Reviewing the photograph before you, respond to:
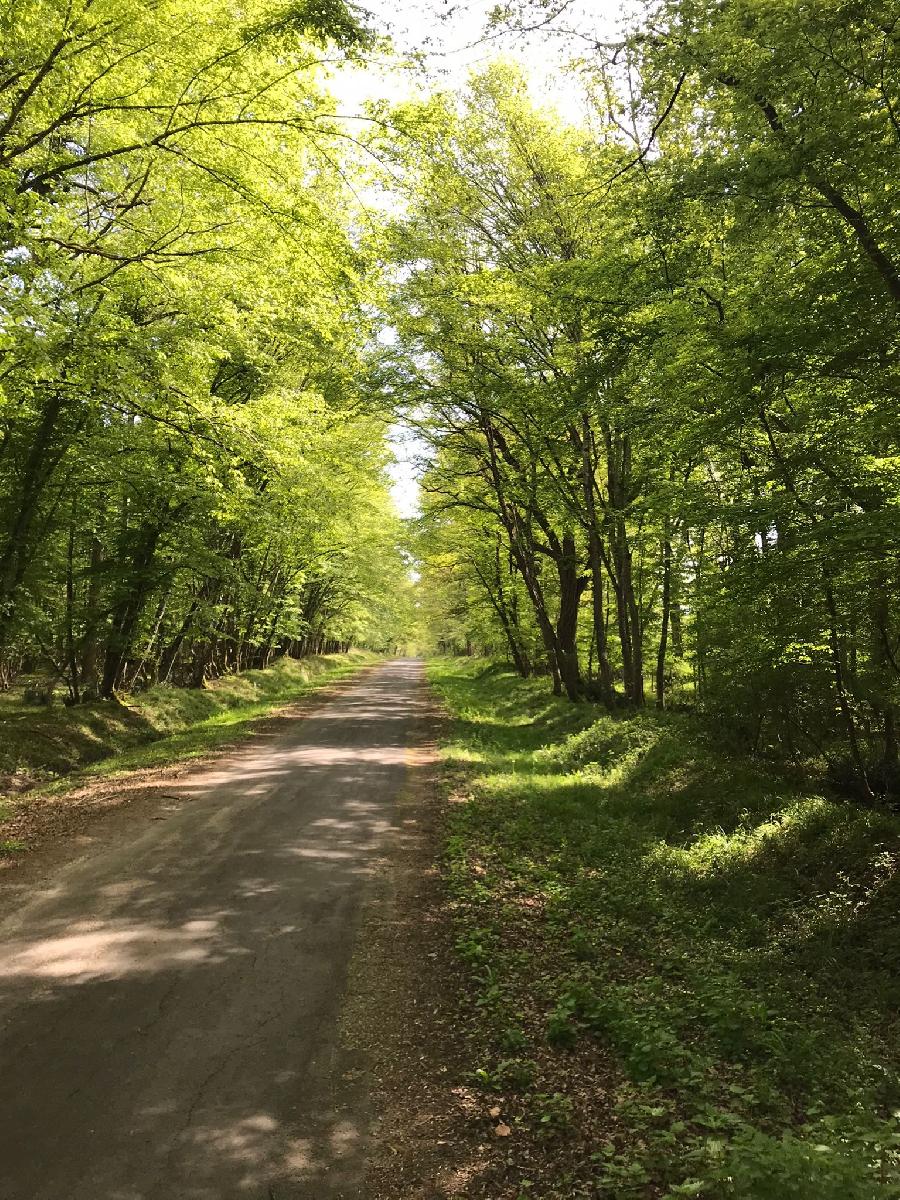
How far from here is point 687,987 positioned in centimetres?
527

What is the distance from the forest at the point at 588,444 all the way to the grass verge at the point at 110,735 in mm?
172

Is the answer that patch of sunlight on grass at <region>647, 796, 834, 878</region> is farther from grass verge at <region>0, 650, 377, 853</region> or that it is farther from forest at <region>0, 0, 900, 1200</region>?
grass verge at <region>0, 650, 377, 853</region>

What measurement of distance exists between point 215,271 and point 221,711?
1471 cm

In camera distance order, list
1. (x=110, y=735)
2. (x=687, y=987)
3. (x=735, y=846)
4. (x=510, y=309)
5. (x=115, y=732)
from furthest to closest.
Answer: (x=115, y=732)
(x=110, y=735)
(x=510, y=309)
(x=735, y=846)
(x=687, y=987)

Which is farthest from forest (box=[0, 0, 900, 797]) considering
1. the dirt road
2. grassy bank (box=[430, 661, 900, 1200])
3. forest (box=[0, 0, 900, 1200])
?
the dirt road

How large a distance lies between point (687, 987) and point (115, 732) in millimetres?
14767

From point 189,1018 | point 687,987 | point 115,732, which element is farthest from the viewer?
point 115,732

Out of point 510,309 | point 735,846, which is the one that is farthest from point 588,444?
point 735,846

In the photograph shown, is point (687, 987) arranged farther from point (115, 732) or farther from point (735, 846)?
point (115, 732)

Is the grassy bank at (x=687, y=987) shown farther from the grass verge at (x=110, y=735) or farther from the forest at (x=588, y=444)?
the grass verge at (x=110, y=735)

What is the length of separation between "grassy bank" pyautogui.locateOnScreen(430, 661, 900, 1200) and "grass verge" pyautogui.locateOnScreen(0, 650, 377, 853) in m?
6.33

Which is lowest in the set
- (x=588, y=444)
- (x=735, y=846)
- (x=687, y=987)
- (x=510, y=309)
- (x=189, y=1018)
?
(x=687, y=987)

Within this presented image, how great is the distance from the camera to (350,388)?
1786cm

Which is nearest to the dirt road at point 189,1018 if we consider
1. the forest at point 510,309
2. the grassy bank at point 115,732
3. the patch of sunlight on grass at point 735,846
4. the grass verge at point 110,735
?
the grass verge at point 110,735
